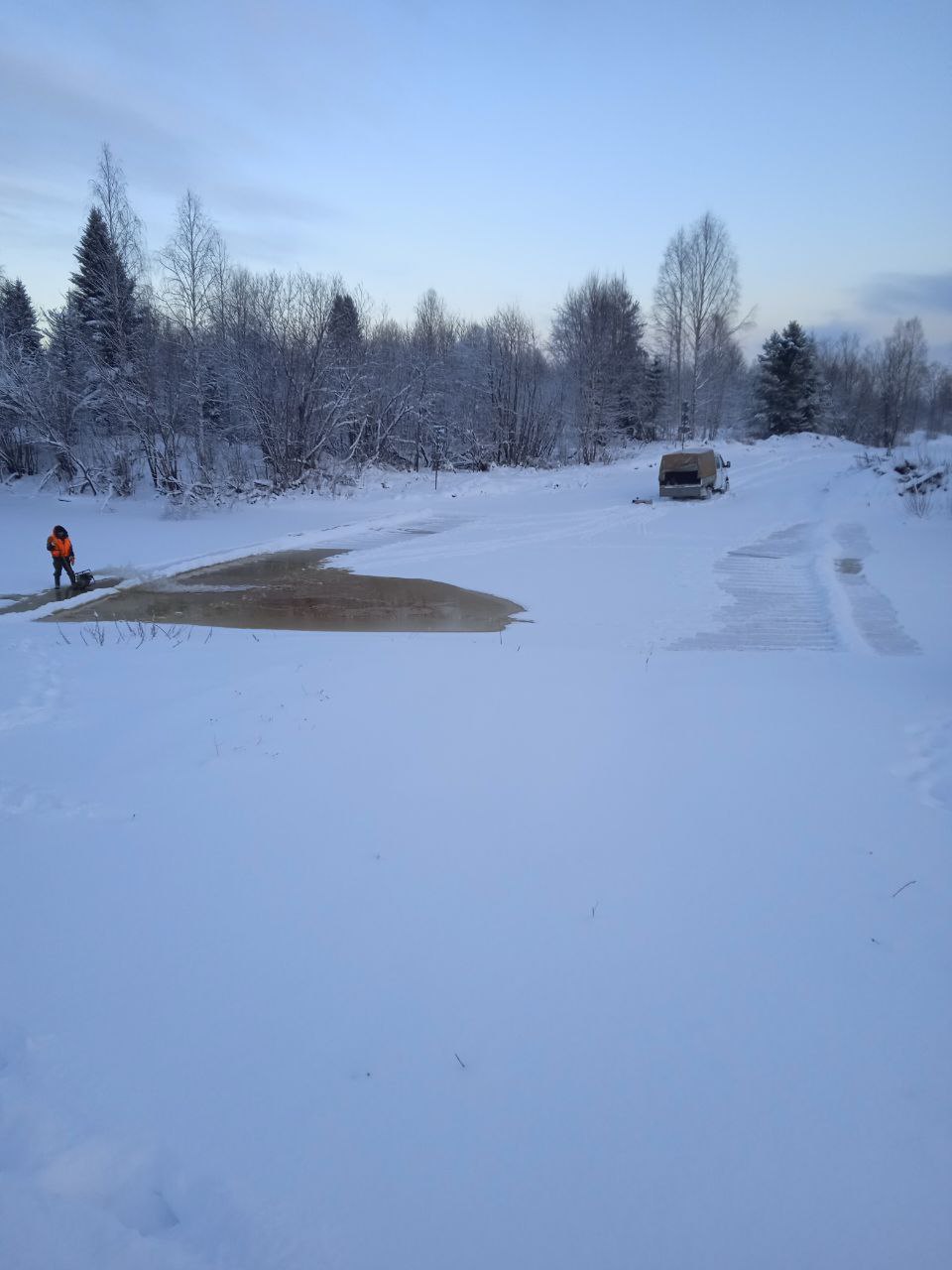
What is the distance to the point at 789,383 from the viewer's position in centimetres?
5009

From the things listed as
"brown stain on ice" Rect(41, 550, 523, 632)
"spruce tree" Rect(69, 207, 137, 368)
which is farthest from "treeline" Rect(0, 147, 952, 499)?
"brown stain on ice" Rect(41, 550, 523, 632)

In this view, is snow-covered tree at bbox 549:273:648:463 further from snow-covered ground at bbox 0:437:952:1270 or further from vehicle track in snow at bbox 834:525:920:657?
snow-covered ground at bbox 0:437:952:1270

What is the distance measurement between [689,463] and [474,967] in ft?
86.8

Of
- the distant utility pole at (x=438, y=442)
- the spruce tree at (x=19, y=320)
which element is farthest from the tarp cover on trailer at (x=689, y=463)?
the spruce tree at (x=19, y=320)

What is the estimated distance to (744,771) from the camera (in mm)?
5344

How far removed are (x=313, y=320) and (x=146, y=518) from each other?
12.4 m

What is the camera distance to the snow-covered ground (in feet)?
7.52

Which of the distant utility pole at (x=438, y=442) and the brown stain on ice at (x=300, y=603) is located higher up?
the distant utility pole at (x=438, y=442)

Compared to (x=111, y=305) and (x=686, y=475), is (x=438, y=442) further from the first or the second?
(x=111, y=305)

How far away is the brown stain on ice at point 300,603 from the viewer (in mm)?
11461

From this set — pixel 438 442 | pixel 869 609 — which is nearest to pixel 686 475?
pixel 869 609

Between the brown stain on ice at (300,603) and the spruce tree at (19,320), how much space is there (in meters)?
→ 21.4

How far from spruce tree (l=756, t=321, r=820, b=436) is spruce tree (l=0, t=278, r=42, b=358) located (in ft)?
151

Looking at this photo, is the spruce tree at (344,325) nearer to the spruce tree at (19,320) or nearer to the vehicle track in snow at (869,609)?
the spruce tree at (19,320)
